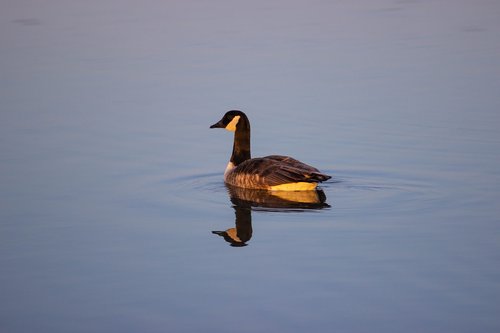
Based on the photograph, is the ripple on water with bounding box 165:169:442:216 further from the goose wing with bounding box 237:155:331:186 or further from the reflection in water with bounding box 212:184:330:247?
the goose wing with bounding box 237:155:331:186

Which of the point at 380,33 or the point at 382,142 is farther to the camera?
the point at 380,33

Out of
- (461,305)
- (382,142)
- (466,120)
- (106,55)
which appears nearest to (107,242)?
(461,305)

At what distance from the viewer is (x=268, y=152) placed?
14672 millimetres

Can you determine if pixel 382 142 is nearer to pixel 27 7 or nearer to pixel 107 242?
pixel 107 242

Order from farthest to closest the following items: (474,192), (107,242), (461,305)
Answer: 1. (474,192)
2. (107,242)
3. (461,305)

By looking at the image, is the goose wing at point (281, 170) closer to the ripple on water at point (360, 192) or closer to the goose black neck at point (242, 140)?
the ripple on water at point (360, 192)

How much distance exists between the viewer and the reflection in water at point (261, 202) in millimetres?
10680

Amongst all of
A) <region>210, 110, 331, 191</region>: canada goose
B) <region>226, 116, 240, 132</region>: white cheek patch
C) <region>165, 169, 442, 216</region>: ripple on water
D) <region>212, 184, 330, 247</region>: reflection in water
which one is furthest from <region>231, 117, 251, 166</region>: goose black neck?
<region>212, 184, 330, 247</region>: reflection in water

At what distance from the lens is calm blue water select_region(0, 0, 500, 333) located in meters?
8.17

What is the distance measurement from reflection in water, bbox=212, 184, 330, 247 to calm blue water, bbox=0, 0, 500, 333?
0.08 meters

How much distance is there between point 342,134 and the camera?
15.1 meters

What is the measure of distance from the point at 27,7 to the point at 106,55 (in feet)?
24.3

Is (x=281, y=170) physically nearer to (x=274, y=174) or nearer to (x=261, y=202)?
(x=274, y=174)

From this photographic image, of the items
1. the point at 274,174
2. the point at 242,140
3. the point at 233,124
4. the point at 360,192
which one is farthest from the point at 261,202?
the point at 233,124
